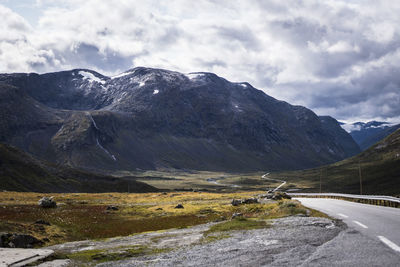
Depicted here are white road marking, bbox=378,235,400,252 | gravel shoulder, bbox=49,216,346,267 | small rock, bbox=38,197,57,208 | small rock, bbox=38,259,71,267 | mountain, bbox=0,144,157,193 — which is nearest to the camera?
white road marking, bbox=378,235,400,252

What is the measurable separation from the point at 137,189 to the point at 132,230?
15628 cm

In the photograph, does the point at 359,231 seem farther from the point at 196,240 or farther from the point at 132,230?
the point at 132,230

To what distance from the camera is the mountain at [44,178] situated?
154m

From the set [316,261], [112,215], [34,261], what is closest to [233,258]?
[316,261]

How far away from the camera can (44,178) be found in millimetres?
167875

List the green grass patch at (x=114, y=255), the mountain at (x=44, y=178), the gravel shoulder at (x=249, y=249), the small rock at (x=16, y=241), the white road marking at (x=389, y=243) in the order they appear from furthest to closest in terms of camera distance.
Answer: the mountain at (x=44, y=178)
the small rock at (x=16, y=241)
the green grass patch at (x=114, y=255)
the gravel shoulder at (x=249, y=249)
the white road marking at (x=389, y=243)

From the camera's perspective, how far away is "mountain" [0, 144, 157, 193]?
154m

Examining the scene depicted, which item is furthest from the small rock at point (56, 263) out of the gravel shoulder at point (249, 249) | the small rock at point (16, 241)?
the small rock at point (16, 241)

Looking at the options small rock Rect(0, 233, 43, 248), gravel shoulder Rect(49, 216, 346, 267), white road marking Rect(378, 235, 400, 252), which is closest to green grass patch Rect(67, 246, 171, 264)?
gravel shoulder Rect(49, 216, 346, 267)

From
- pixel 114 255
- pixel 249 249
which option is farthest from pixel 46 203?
pixel 249 249

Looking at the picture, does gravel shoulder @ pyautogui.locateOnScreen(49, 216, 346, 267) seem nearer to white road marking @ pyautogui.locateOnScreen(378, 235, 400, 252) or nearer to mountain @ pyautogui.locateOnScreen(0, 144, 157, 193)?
white road marking @ pyautogui.locateOnScreen(378, 235, 400, 252)

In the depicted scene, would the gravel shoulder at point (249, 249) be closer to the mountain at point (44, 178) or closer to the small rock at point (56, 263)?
the small rock at point (56, 263)

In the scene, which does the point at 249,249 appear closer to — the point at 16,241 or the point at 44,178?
A: the point at 16,241

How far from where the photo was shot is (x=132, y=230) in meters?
39.9
